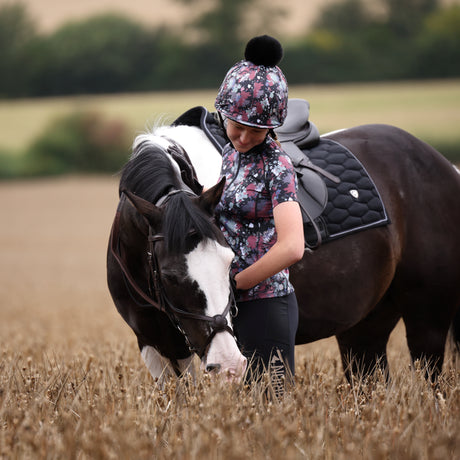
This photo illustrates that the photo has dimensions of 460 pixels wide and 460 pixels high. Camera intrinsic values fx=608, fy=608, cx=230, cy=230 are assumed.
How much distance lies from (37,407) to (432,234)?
2543 mm

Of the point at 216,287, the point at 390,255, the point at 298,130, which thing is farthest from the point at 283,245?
the point at 298,130

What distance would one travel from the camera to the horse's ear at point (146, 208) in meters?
2.59

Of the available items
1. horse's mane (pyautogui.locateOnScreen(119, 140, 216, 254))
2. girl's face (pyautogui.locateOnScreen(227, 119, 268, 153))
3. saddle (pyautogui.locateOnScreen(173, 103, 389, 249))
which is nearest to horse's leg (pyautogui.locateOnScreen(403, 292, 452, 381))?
saddle (pyautogui.locateOnScreen(173, 103, 389, 249))

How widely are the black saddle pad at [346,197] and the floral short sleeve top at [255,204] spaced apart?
68 centimetres

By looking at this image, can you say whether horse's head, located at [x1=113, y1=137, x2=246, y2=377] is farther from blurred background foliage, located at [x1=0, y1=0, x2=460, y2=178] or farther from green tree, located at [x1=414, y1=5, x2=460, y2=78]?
green tree, located at [x1=414, y1=5, x2=460, y2=78]

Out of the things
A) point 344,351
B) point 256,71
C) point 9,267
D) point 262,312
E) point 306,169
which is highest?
point 256,71

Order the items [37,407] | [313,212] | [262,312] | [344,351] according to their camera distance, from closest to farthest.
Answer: [37,407]
[262,312]
[313,212]
[344,351]

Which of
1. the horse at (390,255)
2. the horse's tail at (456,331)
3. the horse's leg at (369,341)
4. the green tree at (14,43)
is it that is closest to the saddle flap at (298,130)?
the horse at (390,255)

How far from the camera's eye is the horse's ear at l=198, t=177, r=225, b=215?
8.54 ft

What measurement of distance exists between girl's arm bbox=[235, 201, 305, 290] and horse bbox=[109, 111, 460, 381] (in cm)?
75

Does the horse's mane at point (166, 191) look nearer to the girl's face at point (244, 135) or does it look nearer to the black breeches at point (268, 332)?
the girl's face at point (244, 135)

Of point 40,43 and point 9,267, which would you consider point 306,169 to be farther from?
point 40,43

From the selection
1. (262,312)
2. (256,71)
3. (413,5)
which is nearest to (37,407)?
(262,312)

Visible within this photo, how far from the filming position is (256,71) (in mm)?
2652
